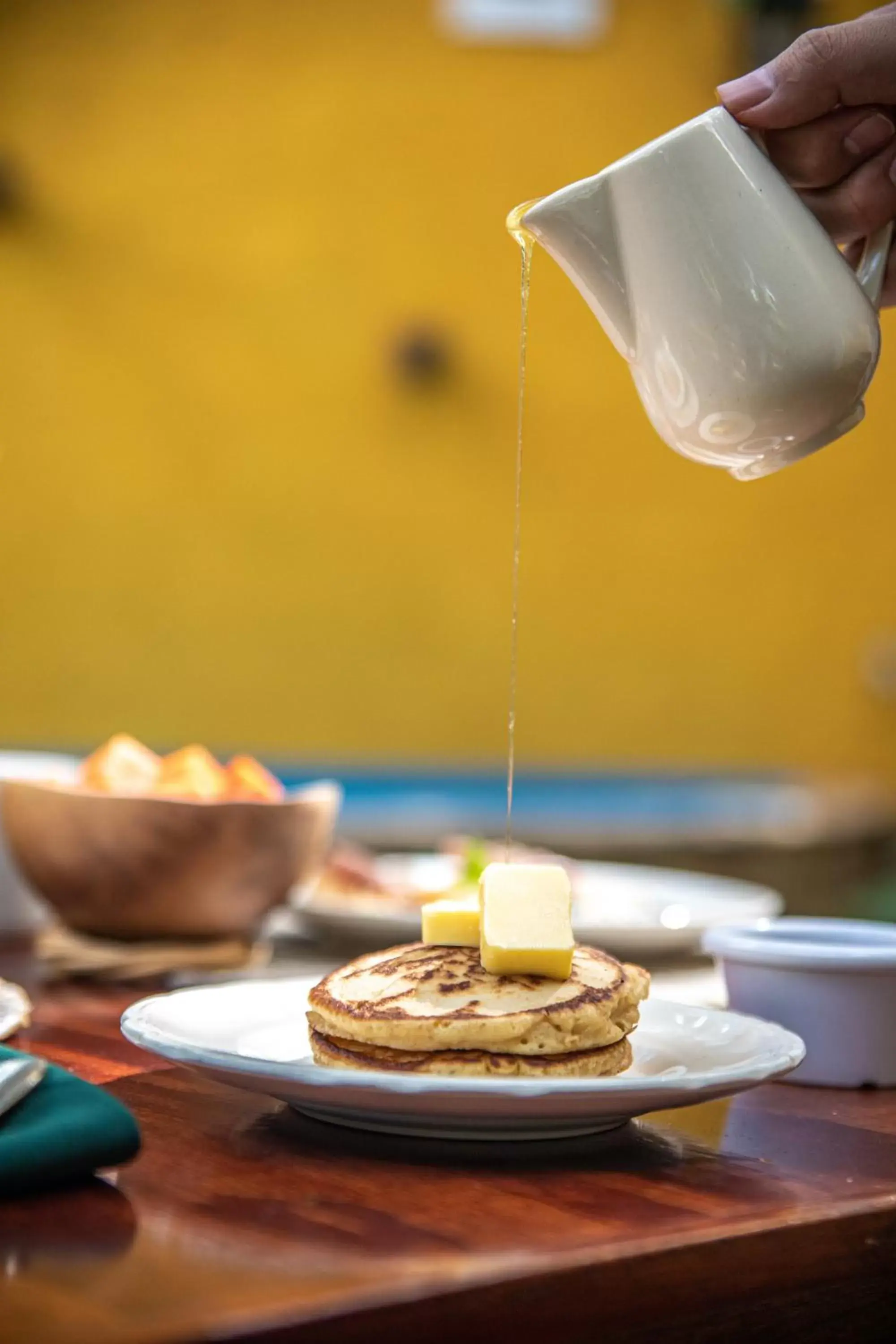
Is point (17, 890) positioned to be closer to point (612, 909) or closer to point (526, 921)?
point (612, 909)

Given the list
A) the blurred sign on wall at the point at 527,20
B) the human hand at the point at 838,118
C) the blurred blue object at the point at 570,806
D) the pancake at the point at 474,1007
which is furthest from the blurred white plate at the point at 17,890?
the blurred sign on wall at the point at 527,20

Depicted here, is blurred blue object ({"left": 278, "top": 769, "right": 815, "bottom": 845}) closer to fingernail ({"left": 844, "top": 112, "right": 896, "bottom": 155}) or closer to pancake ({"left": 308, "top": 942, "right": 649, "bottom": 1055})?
fingernail ({"left": 844, "top": 112, "right": 896, "bottom": 155})

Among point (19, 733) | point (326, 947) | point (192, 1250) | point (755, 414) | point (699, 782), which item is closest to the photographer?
point (192, 1250)

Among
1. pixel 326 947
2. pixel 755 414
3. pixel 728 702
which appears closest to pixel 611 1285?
pixel 755 414

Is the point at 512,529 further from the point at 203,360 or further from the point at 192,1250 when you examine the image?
the point at 192,1250

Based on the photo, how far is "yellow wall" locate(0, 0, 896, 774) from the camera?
20.9 ft

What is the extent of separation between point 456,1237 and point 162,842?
753 millimetres

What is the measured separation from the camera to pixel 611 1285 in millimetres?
567

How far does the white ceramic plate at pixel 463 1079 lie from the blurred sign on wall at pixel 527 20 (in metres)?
6.76

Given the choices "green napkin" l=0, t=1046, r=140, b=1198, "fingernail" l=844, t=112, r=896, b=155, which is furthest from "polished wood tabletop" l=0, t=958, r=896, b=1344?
"fingernail" l=844, t=112, r=896, b=155

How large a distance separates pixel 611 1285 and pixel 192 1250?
16 cm

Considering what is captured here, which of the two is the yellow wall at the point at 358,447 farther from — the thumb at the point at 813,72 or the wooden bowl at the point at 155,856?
the thumb at the point at 813,72

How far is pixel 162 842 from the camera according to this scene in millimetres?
1287

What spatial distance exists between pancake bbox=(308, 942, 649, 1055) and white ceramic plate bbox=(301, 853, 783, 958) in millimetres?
441
